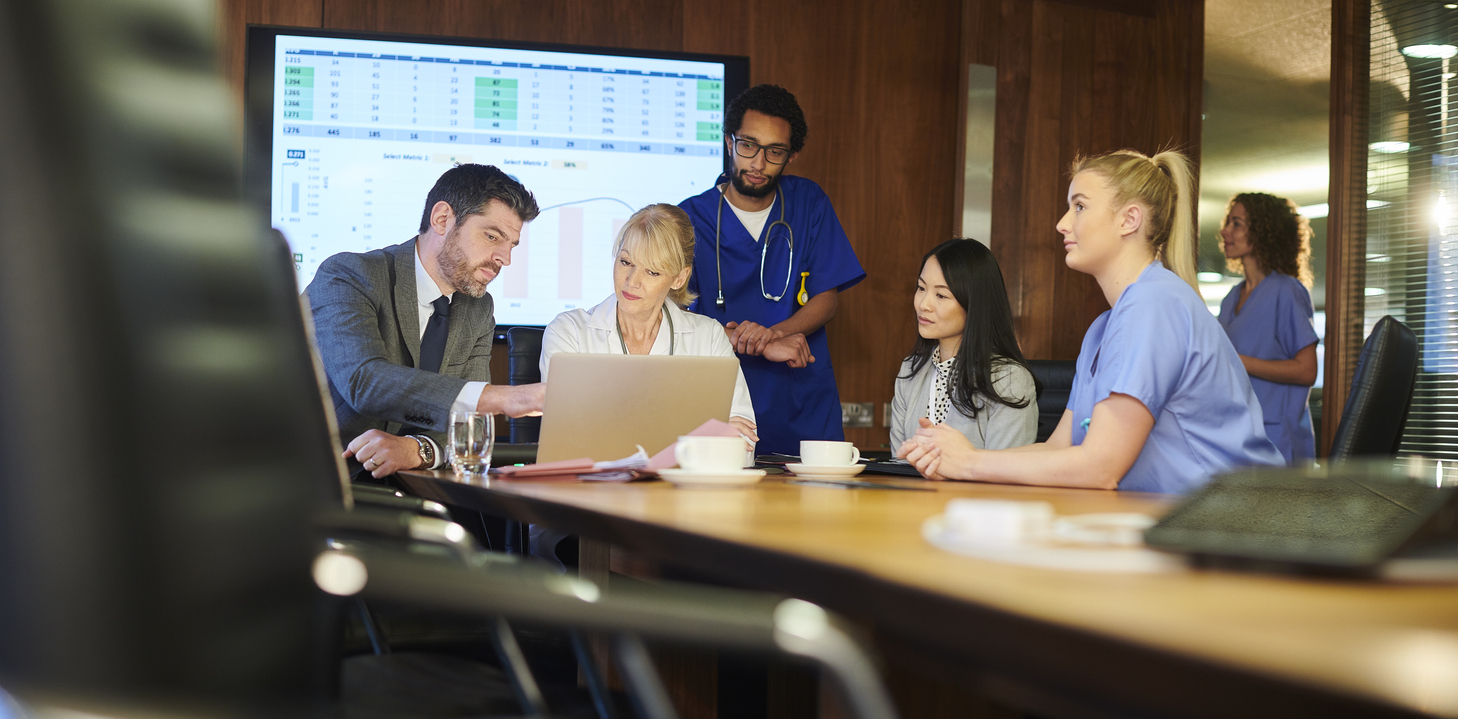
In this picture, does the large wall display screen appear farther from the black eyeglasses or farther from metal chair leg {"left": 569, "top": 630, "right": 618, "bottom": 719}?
metal chair leg {"left": 569, "top": 630, "right": 618, "bottom": 719}

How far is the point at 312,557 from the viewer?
13.8 inches

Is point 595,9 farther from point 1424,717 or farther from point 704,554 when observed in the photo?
point 1424,717

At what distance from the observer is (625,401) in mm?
1613

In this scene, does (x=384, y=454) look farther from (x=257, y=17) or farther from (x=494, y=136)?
(x=257, y=17)

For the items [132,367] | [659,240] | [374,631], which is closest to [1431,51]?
[659,240]

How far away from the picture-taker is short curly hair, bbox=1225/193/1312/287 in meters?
3.79

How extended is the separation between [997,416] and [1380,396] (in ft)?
2.84

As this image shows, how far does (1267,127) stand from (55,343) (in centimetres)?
624

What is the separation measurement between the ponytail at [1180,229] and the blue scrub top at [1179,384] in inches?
8.6

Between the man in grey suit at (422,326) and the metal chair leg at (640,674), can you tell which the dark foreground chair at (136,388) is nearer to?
the metal chair leg at (640,674)

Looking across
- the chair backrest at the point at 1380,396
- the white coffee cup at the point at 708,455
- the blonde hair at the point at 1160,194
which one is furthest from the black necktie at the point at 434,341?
the chair backrest at the point at 1380,396

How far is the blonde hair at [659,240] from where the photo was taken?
2520 millimetres

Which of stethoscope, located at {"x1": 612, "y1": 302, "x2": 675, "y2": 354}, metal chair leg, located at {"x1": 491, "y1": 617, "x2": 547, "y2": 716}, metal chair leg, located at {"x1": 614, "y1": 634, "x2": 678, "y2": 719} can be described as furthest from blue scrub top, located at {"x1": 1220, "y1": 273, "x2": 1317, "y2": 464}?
metal chair leg, located at {"x1": 614, "y1": 634, "x2": 678, "y2": 719}

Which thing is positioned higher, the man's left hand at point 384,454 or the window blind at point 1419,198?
the window blind at point 1419,198
